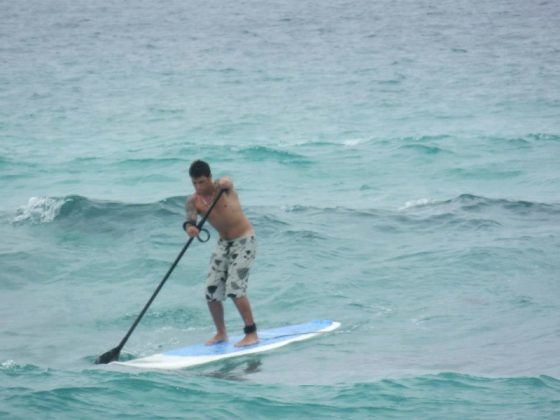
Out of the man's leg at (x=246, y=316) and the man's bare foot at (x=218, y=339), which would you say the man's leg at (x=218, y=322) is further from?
the man's leg at (x=246, y=316)

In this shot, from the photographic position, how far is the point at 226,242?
893 centimetres

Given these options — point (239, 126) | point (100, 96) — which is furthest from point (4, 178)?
point (100, 96)

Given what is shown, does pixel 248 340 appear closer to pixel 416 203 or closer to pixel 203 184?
pixel 203 184

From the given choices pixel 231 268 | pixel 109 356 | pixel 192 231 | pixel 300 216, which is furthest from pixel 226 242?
pixel 300 216

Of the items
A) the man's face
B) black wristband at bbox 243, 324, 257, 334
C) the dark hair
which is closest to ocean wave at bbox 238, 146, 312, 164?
black wristband at bbox 243, 324, 257, 334

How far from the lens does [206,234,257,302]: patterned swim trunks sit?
8789 mm

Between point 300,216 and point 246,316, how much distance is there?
6.16 meters

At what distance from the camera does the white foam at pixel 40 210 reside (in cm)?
1502

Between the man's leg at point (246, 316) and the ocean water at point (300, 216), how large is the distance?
10.8 inches

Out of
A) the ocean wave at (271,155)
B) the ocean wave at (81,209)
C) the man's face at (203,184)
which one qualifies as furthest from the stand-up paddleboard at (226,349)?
the ocean wave at (271,155)

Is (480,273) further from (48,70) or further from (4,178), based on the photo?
(48,70)

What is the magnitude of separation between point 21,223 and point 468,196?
21.7 ft

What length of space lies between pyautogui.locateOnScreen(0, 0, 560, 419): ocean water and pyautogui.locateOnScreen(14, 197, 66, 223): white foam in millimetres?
58

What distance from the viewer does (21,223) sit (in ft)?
49.2
